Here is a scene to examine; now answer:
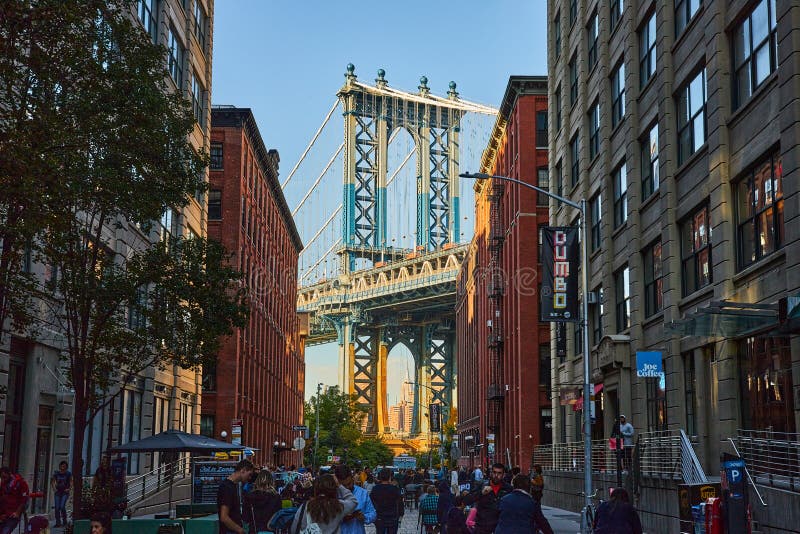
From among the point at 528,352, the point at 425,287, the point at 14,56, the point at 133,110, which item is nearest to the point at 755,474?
the point at 133,110

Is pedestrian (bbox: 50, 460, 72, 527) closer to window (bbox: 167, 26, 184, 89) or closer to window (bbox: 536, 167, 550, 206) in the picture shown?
window (bbox: 167, 26, 184, 89)

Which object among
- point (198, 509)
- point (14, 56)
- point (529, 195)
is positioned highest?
point (529, 195)

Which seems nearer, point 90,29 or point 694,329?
point 90,29

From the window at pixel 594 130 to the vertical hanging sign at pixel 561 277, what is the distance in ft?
25.3

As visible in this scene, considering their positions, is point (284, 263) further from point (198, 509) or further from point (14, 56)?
point (14, 56)

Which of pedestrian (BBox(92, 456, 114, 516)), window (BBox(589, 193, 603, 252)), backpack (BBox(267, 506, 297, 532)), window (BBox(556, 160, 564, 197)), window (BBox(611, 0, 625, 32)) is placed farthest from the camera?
window (BBox(556, 160, 564, 197))

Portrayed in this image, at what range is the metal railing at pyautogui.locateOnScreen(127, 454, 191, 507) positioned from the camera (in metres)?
35.8

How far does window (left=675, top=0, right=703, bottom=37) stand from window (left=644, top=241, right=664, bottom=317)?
6.22m

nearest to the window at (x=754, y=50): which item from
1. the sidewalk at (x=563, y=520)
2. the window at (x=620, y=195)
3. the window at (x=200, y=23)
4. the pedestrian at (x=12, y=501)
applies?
the window at (x=620, y=195)

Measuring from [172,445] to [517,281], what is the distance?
117 ft

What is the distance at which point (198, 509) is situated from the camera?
24312 mm

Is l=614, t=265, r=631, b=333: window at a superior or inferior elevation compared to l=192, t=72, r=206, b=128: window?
inferior

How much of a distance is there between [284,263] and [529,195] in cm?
4462

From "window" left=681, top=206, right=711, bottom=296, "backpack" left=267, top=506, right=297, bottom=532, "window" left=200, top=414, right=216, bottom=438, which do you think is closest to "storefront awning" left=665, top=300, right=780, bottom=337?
"window" left=681, top=206, right=711, bottom=296
